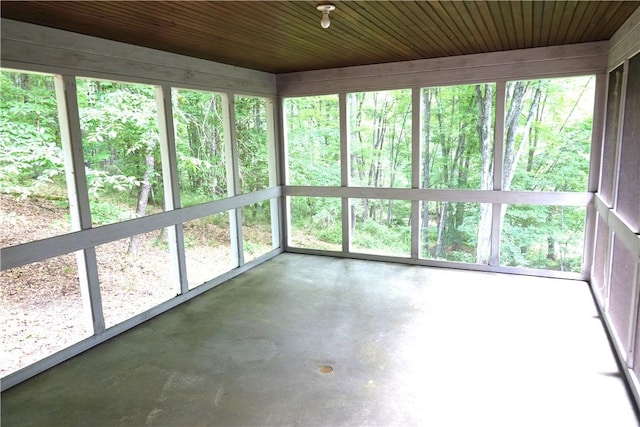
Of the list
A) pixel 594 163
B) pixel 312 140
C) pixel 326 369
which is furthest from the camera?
pixel 312 140

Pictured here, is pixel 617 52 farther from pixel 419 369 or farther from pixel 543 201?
pixel 419 369

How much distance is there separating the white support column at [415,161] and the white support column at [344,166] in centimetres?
101

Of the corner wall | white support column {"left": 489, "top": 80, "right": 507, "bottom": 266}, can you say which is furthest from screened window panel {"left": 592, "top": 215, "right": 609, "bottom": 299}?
white support column {"left": 489, "top": 80, "right": 507, "bottom": 266}

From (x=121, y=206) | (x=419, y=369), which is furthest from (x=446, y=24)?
(x=121, y=206)

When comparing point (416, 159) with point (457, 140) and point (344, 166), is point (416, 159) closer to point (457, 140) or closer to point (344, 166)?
point (344, 166)

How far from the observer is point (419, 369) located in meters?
3.28

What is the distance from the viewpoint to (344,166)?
634 centimetres

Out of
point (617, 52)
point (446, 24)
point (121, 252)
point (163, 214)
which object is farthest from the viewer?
point (121, 252)

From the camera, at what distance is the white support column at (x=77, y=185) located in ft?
11.6

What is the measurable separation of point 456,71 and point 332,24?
2.53 metres

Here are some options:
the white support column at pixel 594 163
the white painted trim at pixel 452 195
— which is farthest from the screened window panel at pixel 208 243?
the white support column at pixel 594 163

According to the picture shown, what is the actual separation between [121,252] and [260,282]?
3.16 metres

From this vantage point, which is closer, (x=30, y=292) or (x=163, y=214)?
(x=163, y=214)

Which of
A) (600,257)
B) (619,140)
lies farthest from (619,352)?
(619,140)
